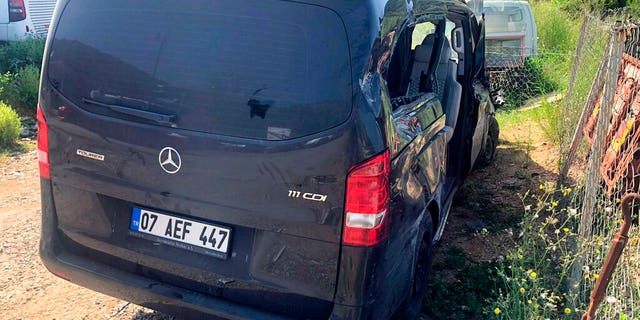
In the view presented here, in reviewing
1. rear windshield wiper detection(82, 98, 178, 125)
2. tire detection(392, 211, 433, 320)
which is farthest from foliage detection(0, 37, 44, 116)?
tire detection(392, 211, 433, 320)

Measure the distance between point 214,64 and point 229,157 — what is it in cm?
42

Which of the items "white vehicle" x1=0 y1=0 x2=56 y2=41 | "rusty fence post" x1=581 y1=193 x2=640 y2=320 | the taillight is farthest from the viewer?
"white vehicle" x1=0 y1=0 x2=56 y2=41

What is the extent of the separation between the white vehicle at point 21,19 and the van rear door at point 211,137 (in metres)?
7.61

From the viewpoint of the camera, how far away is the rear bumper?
2850 millimetres

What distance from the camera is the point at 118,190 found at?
297cm

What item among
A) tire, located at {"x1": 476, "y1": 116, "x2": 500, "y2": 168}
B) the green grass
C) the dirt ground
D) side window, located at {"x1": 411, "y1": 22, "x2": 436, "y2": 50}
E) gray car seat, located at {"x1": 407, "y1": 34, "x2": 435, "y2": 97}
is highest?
side window, located at {"x1": 411, "y1": 22, "x2": 436, "y2": 50}

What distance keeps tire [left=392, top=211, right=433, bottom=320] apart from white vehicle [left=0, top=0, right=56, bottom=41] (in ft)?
27.6

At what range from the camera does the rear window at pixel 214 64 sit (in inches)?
104

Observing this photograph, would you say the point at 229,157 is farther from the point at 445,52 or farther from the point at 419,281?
the point at 445,52

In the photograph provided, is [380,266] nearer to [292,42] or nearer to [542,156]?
[292,42]

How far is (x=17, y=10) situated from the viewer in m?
9.72

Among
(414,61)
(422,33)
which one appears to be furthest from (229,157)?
(422,33)

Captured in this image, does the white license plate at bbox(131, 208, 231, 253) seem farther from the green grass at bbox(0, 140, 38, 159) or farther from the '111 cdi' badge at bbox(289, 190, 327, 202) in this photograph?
the green grass at bbox(0, 140, 38, 159)

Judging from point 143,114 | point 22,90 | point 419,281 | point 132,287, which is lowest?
point 419,281
